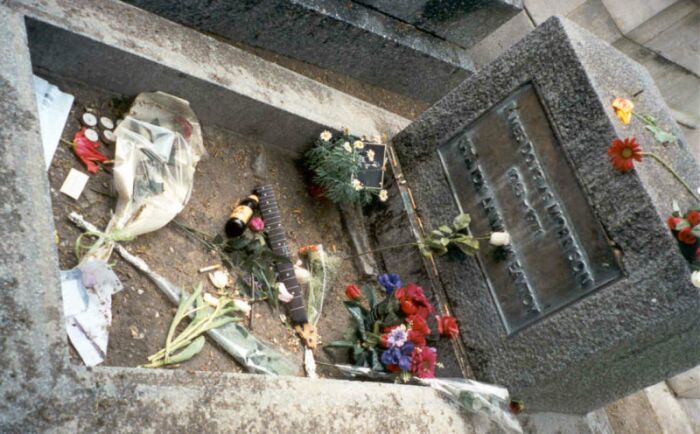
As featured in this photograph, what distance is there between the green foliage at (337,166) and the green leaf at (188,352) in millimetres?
1220

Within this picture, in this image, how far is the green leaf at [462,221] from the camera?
11.2 ft

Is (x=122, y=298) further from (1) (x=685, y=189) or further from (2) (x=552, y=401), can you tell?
(1) (x=685, y=189)

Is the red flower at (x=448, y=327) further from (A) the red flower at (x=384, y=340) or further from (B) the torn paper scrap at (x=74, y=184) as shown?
(B) the torn paper scrap at (x=74, y=184)

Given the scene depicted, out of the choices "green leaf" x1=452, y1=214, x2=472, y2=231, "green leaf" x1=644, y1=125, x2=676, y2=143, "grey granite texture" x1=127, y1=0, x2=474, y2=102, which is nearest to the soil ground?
"green leaf" x1=452, y1=214, x2=472, y2=231

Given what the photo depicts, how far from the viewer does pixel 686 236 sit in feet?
8.88

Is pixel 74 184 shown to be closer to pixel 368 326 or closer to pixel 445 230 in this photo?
pixel 368 326

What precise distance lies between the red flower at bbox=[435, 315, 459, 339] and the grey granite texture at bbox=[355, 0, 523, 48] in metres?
2.12

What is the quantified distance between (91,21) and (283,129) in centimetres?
111

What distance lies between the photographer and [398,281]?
11.2ft

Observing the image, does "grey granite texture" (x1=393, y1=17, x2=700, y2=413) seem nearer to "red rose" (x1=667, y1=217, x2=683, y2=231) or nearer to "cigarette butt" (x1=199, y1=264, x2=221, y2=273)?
"red rose" (x1=667, y1=217, x2=683, y2=231)

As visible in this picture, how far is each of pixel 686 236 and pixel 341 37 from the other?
2390mm

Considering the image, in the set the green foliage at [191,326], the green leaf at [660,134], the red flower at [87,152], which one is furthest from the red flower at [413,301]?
the red flower at [87,152]

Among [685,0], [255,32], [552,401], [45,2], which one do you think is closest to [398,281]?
[552,401]

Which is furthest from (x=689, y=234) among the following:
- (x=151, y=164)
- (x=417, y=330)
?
(x=151, y=164)
